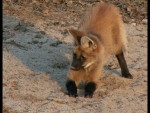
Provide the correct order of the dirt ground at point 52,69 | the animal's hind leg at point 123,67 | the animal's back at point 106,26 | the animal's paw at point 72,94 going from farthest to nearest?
the animal's hind leg at point 123,67 < the animal's back at point 106,26 < the animal's paw at point 72,94 < the dirt ground at point 52,69

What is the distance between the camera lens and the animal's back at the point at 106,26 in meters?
6.12

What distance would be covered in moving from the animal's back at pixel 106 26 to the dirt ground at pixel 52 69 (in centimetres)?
56

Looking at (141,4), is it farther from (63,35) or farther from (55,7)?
(63,35)

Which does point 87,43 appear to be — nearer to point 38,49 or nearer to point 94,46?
point 94,46

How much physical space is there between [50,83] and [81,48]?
2.78 ft

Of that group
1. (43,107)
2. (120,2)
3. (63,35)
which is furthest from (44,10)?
(43,107)

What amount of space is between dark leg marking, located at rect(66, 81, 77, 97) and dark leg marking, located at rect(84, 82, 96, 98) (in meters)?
0.17

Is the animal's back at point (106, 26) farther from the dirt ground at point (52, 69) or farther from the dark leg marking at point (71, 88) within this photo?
the dark leg marking at point (71, 88)

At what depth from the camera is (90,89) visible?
5676mm

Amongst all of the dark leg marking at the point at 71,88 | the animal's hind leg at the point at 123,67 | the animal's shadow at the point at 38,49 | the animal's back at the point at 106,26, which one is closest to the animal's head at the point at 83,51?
the dark leg marking at the point at 71,88

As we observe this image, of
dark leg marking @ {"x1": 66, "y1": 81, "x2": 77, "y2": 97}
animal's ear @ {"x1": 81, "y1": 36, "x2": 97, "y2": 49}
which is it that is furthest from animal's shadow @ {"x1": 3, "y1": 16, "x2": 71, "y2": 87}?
animal's ear @ {"x1": 81, "y1": 36, "x2": 97, "y2": 49}

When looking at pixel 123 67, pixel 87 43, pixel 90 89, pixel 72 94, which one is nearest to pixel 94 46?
pixel 87 43

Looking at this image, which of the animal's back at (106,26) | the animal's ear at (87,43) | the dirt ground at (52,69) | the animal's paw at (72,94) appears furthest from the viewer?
the animal's back at (106,26)

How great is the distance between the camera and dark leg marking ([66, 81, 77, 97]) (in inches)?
218
